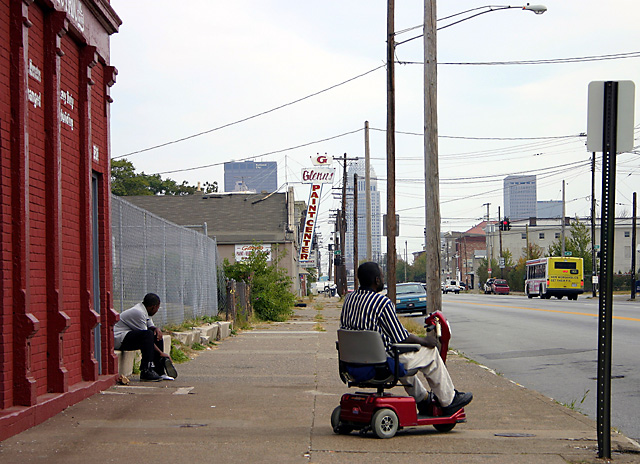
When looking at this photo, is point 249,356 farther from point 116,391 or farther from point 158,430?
point 158,430

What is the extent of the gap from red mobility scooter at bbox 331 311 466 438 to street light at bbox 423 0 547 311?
8.41 metres

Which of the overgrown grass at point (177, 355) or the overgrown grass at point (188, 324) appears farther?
the overgrown grass at point (188, 324)

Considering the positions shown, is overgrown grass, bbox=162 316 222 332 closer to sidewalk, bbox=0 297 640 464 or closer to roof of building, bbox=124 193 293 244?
sidewalk, bbox=0 297 640 464

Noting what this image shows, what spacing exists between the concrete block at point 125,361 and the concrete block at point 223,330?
663 cm

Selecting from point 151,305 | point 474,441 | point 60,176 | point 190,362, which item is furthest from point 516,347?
point 60,176

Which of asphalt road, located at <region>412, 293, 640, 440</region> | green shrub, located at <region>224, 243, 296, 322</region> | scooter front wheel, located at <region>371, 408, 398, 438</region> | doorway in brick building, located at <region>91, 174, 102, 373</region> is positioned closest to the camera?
scooter front wheel, located at <region>371, 408, 398, 438</region>

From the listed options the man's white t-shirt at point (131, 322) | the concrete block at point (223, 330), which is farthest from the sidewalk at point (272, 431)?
the concrete block at point (223, 330)

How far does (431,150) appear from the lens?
615 inches

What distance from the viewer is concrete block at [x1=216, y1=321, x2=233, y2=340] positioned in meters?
17.9

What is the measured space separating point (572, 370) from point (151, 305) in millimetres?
6792

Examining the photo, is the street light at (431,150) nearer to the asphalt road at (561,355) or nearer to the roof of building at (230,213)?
the asphalt road at (561,355)

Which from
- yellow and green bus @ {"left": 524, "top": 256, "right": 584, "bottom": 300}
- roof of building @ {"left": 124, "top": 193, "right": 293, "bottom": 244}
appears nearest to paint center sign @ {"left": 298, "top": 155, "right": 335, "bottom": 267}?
roof of building @ {"left": 124, "top": 193, "right": 293, "bottom": 244}

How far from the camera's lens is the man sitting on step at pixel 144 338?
10328 millimetres

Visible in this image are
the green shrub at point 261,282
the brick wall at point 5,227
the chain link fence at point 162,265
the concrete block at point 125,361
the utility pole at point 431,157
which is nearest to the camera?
the brick wall at point 5,227
